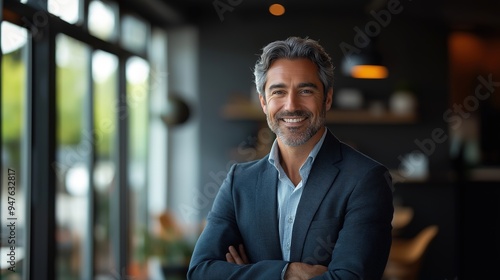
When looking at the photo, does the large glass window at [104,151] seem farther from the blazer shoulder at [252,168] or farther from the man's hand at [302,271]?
the man's hand at [302,271]

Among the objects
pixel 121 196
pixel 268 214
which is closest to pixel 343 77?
pixel 121 196

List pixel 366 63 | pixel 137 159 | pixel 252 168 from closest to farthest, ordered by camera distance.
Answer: pixel 252 168, pixel 366 63, pixel 137 159

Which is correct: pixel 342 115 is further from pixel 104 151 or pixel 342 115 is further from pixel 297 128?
pixel 297 128

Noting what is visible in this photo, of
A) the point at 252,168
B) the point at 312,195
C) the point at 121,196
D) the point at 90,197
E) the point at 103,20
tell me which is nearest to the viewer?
the point at 312,195

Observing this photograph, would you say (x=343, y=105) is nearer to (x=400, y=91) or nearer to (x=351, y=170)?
(x=400, y=91)

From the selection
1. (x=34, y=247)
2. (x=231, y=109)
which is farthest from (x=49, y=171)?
(x=231, y=109)

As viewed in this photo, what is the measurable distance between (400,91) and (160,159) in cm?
304

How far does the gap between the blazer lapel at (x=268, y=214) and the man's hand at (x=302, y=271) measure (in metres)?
0.10

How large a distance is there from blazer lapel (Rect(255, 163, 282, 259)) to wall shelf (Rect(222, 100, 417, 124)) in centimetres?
618

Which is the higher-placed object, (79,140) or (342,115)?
(342,115)

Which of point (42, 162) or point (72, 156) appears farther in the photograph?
point (72, 156)

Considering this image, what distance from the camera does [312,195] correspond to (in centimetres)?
209

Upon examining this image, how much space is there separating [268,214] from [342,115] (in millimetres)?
6370

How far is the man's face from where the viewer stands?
199 cm
